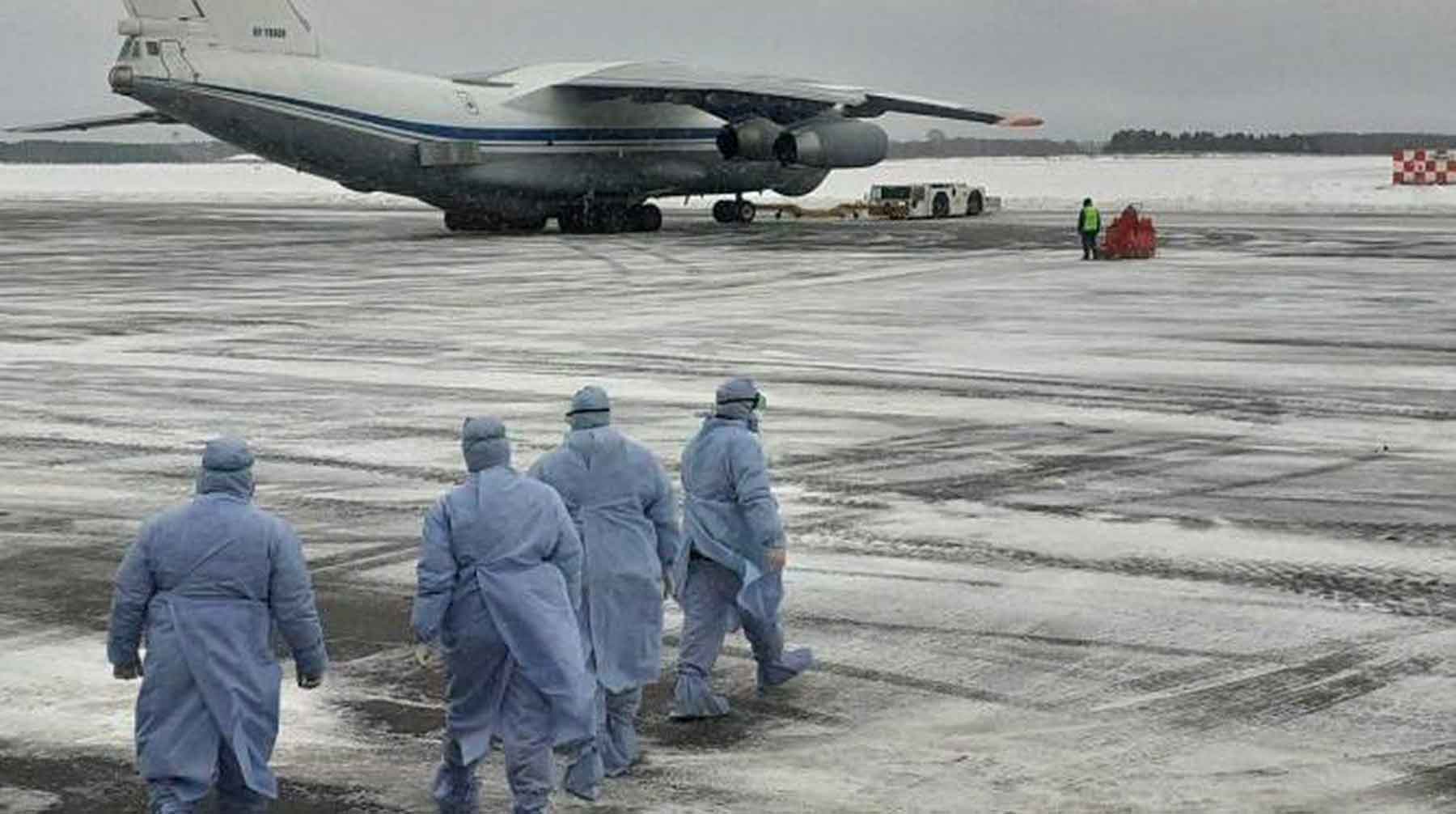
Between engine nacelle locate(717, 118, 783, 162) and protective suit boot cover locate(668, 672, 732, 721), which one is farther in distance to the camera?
engine nacelle locate(717, 118, 783, 162)

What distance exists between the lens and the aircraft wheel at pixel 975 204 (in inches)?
2608

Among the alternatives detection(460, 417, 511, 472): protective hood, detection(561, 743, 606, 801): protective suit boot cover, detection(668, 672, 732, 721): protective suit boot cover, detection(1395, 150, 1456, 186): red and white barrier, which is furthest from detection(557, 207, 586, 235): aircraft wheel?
detection(460, 417, 511, 472): protective hood

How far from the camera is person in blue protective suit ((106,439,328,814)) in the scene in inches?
288

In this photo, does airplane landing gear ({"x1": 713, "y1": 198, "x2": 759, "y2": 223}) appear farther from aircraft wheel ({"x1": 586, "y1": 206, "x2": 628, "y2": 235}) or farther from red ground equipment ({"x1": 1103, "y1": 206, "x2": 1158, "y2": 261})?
red ground equipment ({"x1": 1103, "y1": 206, "x2": 1158, "y2": 261})

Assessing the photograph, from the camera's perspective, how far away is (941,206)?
65.2m

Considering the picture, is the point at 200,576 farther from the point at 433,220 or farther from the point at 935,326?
the point at 433,220

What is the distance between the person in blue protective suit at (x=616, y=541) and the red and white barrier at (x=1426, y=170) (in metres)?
75.2

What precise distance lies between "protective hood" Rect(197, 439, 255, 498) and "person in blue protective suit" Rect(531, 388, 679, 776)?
5.67 ft

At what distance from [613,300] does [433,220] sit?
35376mm

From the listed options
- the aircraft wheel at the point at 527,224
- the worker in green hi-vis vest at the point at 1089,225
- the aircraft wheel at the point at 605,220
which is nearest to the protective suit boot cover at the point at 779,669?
the worker in green hi-vis vest at the point at 1089,225

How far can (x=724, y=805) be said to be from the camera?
26.7 feet

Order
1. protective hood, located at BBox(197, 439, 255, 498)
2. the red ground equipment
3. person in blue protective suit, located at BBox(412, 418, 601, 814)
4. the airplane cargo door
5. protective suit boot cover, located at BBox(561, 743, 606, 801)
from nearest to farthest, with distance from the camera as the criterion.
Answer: protective hood, located at BBox(197, 439, 255, 498) → person in blue protective suit, located at BBox(412, 418, 601, 814) → protective suit boot cover, located at BBox(561, 743, 606, 801) → the red ground equipment → the airplane cargo door

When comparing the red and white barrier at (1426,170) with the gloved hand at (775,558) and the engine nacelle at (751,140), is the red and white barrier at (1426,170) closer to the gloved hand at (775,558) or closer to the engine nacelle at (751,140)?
the engine nacelle at (751,140)

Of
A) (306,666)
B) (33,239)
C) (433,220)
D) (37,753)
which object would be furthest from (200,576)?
(433,220)
